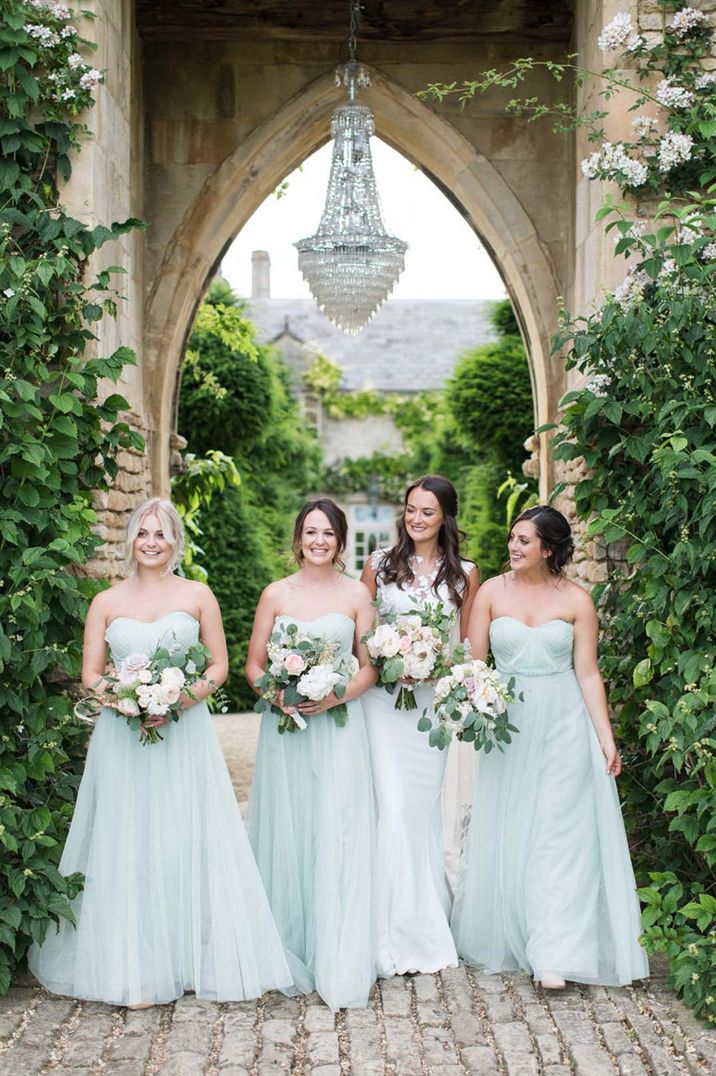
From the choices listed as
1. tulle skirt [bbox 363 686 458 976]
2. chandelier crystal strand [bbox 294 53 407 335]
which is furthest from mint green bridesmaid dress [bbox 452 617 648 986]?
chandelier crystal strand [bbox 294 53 407 335]

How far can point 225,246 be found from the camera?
704cm

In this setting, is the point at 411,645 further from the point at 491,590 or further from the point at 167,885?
the point at 167,885

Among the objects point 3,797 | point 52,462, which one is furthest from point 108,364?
point 3,797

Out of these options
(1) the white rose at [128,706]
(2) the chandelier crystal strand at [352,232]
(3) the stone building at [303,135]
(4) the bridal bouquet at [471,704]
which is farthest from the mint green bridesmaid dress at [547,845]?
(2) the chandelier crystal strand at [352,232]

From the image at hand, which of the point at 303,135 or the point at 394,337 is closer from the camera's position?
the point at 303,135

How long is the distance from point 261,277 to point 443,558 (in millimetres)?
22576

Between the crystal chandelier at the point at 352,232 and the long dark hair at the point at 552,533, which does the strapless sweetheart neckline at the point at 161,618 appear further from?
the crystal chandelier at the point at 352,232

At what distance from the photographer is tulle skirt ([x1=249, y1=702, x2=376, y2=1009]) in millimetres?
3910

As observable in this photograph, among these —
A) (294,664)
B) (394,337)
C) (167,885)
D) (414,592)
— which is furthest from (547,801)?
(394,337)

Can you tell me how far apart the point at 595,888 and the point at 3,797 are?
2.00m

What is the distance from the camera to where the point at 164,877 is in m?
3.84

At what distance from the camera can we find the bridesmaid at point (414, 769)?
412cm

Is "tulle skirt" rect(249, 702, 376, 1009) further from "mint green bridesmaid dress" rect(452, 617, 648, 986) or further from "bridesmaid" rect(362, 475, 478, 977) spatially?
"mint green bridesmaid dress" rect(452, 617, 648, 986)

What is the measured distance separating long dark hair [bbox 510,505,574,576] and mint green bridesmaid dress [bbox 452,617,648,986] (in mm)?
221
